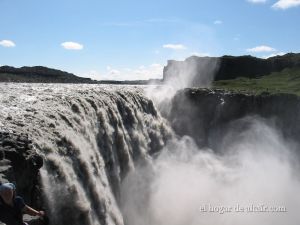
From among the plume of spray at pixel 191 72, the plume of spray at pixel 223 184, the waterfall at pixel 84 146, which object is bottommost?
the plume of spray at pixel 223 184

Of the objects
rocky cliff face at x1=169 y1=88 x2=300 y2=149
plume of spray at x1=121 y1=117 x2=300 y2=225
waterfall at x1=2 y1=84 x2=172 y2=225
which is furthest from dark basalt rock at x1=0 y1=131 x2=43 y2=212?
rocky cliff face at x1=169 y1=88 x2=300 y2=149

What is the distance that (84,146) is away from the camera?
20.3m

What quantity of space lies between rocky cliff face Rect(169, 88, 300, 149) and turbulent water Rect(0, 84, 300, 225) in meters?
0.80

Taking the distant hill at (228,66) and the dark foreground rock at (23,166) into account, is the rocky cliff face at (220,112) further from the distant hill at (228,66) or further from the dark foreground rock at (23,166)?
the distant hill at (228,66)

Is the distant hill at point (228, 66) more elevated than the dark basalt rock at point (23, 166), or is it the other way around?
the distant hill at point (228, 66)

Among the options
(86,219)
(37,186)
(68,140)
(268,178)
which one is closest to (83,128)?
(68,140)

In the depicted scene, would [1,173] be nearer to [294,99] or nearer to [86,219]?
[86,219]

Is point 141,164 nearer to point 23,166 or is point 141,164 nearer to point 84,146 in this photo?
point 84,146

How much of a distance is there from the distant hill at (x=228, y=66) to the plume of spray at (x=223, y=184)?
143 feet

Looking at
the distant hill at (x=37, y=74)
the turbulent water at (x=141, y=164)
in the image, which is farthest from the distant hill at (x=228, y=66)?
the turbulent water at (x=141, y=164)

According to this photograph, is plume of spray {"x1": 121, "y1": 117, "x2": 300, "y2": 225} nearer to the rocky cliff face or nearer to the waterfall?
the rocky cliff face

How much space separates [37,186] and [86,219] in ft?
13.4

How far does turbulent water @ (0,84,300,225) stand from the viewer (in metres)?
17.4

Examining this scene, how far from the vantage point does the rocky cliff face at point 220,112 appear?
141ft
